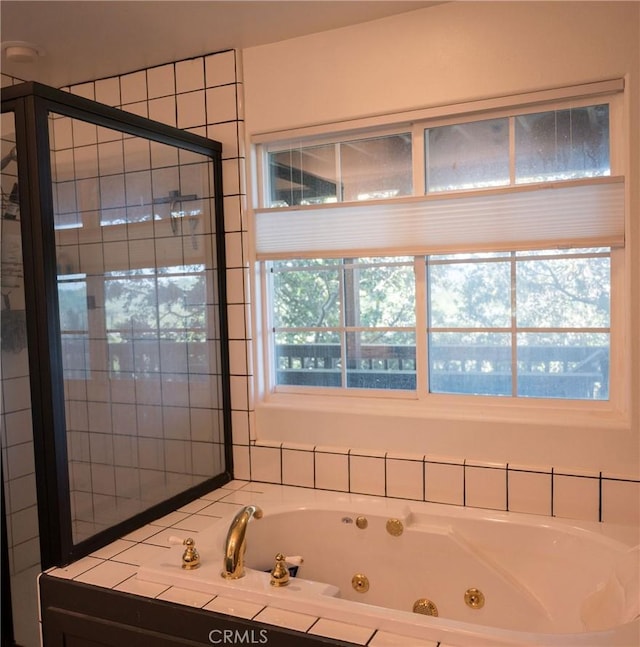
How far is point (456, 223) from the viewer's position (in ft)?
7.18

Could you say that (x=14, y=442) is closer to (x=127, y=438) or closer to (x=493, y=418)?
(x=127, y=438)

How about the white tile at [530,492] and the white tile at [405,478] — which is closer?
the white tile at [530,492]

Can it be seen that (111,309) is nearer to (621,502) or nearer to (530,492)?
(530,492)

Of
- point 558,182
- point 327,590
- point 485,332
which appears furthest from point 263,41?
point 327,590

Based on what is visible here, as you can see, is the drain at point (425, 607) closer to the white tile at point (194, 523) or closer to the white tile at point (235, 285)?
the white tile at point (194, 523)

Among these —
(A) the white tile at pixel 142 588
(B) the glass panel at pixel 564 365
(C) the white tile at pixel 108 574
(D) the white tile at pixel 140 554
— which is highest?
(B) the glass panel at pixel 564 365

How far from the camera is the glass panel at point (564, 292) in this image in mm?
2100

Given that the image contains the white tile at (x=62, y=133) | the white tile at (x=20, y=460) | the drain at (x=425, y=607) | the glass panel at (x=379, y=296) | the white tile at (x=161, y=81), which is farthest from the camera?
the white tile at (x=161, y=81)

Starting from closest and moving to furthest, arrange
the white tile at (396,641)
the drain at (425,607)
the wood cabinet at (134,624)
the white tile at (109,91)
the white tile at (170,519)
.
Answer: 1. the white tile at (396,641)
2. the wood cabinet at (134,624)
3. the drain at (425,607)
4. the white tile at (170,519)
5. the white tile at (109,91)

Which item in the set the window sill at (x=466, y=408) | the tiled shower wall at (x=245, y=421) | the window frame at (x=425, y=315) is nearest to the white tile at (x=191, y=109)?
the tiled shower wall at (x=245, y=421)

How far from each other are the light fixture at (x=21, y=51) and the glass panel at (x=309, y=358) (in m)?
1.50

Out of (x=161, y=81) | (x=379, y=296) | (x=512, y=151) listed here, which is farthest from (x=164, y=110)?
(x=512, y=151)

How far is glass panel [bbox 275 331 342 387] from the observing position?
2.54m

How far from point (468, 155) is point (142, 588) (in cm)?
180
